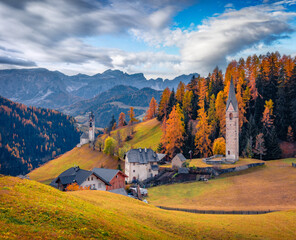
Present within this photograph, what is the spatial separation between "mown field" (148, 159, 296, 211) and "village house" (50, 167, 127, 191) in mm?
10233

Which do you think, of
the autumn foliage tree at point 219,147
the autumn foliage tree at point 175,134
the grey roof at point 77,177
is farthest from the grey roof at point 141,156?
the autumn foliage tree at point 219,147

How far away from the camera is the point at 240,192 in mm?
43188

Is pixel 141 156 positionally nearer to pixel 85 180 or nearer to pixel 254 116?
pixel 85 180

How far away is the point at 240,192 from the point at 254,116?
131ft

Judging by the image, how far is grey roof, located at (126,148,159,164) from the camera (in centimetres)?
7125

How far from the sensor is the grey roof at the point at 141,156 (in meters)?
71.2

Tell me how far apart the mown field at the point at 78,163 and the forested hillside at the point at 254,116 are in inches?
1182

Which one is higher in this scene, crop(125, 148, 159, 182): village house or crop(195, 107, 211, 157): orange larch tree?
crop(195, 107, 211, 157): orange larch tree

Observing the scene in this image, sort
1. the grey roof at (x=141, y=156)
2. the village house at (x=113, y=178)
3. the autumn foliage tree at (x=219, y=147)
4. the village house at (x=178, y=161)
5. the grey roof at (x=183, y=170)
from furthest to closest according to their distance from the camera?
1. the grey roof at (x=141, y=156)
2. the autumn foliage tree at (x=219, y=147)
3. the village house at (x=178, y=161)
4. the grey roof at (x=183, y=170)
5. the village house at (x=113, y=178)

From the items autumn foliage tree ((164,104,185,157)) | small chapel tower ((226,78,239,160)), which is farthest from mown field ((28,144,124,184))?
small chapel tower ((226,78,239,160))

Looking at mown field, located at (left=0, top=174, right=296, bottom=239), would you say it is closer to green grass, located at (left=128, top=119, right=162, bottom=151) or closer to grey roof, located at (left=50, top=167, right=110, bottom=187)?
grey roof, located at (left=50, top=167, right=110, bottom=187)

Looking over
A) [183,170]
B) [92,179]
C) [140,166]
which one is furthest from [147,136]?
[92,179]

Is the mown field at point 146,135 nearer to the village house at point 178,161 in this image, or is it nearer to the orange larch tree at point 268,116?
the village house at point 178,161

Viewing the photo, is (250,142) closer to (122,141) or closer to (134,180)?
(134,180)
